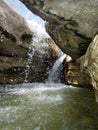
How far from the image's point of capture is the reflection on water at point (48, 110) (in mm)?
8711

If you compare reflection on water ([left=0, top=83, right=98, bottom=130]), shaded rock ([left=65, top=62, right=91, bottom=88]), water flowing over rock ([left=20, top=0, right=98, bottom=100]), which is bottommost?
reflection on water ([left=0, top=83, right=98, bottom=130])

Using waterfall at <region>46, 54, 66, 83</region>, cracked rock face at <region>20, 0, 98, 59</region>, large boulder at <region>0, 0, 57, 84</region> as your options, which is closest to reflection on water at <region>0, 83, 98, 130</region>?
cracked rock face at <region>20, 0, 98, 59</region>

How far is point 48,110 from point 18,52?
302 inches

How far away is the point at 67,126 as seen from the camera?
339 inches

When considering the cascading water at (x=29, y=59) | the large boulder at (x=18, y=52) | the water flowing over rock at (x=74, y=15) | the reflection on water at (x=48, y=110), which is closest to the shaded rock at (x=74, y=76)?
the reflection on water at (x=48, y=110)

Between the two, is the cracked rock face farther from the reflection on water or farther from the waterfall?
the waterfall

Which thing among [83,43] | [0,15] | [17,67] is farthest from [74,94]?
[0,15]

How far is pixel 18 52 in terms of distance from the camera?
56.5ft

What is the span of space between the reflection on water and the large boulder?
2.79 metres

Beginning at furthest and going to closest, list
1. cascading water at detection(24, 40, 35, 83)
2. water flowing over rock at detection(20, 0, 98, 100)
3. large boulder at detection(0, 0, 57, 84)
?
cascading water at detection(24, 40, 35, 83) < large boulder at detection(0, 0, 57, 84) < water flowing over rock at detection(20, 0, 98, 100)

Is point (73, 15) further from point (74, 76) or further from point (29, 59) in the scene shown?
point (29, 59)

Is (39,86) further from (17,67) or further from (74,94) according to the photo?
(74,94)

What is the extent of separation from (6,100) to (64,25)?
4464mm

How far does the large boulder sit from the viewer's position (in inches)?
647
